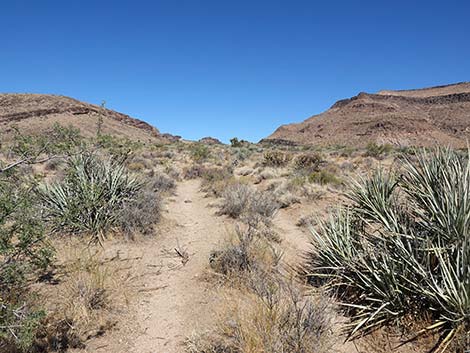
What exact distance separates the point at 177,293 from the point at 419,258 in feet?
10.6

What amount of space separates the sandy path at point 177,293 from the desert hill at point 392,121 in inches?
1931

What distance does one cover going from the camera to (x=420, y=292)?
3.28m

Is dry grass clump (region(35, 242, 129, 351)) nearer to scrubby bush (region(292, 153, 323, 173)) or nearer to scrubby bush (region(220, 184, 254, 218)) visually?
scrubby bush (region(220, 184, 254, 218))

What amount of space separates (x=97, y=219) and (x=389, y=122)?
67208mm

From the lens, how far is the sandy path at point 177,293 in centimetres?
347

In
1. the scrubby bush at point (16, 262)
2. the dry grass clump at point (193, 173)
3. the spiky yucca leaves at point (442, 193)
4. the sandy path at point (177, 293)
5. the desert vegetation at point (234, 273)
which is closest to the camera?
the scrubby bush at point (16, 262)

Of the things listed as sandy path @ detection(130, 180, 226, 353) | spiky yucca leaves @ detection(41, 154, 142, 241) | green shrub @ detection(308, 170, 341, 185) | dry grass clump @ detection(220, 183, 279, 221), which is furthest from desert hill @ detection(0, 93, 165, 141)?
sandy path @ detection(130, 180, 226, 353)

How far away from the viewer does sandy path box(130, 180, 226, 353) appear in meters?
3.47

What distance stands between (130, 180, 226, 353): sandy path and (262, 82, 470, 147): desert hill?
49.0 metres

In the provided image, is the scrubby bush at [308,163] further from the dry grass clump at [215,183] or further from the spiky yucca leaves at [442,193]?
the spiky yucca leaves at [442,193]

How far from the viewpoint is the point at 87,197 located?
6273 millimetres

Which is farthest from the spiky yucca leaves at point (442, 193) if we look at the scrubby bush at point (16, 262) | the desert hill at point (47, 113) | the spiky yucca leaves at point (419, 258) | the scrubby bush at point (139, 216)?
the desert hill at point (47, 113)

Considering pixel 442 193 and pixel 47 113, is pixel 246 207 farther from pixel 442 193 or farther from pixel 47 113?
pixel 47 113

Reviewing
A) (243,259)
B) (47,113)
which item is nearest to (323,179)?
(243,259)
